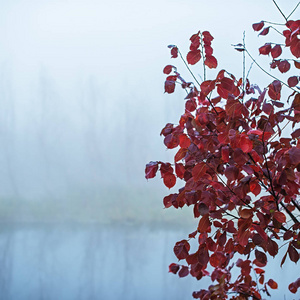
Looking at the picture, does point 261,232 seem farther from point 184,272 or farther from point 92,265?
point 92,265

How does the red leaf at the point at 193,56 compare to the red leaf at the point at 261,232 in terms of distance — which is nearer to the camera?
the red leaf at the point at 261,232

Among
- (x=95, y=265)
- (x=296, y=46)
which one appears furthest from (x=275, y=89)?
(x=95, y=265)

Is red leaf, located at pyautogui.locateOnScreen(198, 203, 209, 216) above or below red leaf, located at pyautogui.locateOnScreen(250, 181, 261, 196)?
below

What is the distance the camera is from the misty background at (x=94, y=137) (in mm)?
2811

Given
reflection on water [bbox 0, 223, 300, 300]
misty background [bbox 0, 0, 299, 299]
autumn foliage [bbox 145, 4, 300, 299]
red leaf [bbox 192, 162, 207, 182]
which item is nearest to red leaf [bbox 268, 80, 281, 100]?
autumn foliage [bbox 145, 4, 300, 299]

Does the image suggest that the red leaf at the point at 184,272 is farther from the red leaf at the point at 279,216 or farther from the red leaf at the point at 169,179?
the red leaf at the point at 279,216

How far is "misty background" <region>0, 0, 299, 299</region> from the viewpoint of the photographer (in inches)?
111

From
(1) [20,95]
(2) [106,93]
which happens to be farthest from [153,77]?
(1) [20,95]

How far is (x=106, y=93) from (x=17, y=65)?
756mm

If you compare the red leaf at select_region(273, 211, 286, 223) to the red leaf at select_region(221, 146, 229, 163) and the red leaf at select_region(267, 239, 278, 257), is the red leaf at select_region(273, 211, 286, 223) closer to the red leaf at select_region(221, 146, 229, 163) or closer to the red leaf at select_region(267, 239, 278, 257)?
the red leaf at select_region(267, 239, 278, 257)

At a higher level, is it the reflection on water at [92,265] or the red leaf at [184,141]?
the red leaf at [184,141]

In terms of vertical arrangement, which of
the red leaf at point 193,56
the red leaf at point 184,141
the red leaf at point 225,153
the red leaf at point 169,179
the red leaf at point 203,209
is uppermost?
the red leaf at point 193,56

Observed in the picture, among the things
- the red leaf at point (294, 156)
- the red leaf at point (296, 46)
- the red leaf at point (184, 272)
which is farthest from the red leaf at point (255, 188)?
the red leaf at point (184, 272)

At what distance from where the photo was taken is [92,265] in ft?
9.23
